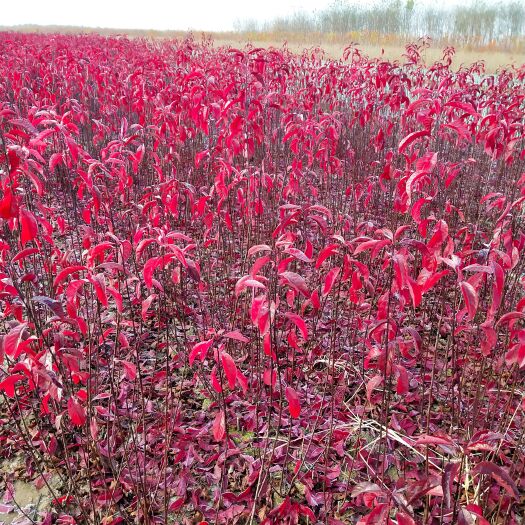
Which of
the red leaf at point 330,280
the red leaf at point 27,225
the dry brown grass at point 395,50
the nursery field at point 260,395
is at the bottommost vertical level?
the nursery field at point 260,395

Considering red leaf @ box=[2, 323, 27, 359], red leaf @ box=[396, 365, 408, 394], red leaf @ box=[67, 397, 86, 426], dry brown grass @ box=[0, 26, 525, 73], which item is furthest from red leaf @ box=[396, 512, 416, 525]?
dry brown grass @ box=[0, 26, 525, 73]

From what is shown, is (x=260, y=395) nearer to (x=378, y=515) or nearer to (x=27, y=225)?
(x=378, y=515)

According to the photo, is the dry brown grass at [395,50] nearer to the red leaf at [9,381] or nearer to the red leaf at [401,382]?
the red leaf at [401,382]

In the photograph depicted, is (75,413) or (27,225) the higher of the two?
(27,225)

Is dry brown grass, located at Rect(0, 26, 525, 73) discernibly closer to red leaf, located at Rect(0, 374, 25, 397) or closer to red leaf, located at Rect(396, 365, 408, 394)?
red leaf, located at Rect(396, 365, 408, 394)

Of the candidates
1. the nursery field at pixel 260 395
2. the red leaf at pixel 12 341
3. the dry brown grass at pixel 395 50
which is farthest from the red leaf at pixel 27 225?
the dry brown grass at pixel 395 50

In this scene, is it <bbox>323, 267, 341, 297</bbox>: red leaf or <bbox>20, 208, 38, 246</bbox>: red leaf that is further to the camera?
<bbox>323, 267, 341, 297</bbox>: red leaf

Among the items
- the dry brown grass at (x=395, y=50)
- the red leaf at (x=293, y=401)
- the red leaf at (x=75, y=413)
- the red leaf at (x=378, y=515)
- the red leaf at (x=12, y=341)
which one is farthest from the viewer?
the dry brown grass at (x=395, y=50)

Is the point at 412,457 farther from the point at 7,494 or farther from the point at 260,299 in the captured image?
the point at 7,494

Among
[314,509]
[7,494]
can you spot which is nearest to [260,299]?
[314,509]

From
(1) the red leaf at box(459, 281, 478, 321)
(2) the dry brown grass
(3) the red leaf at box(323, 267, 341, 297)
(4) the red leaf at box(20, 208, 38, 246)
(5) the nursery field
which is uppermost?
(2) the dry brown grass

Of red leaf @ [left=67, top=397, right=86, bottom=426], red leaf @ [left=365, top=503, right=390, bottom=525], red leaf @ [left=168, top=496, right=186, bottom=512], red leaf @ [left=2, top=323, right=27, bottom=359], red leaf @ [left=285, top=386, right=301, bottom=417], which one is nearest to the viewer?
red leaf @ [left=2, top=323, right=27, bottom=359]

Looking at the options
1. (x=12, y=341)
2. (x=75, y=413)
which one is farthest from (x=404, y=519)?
(x=12, y=341)

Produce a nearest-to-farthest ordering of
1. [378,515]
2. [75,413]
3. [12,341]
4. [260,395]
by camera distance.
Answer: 1. [12,341]
2. [378,515]
3. [75,413]
4. [260,395]
